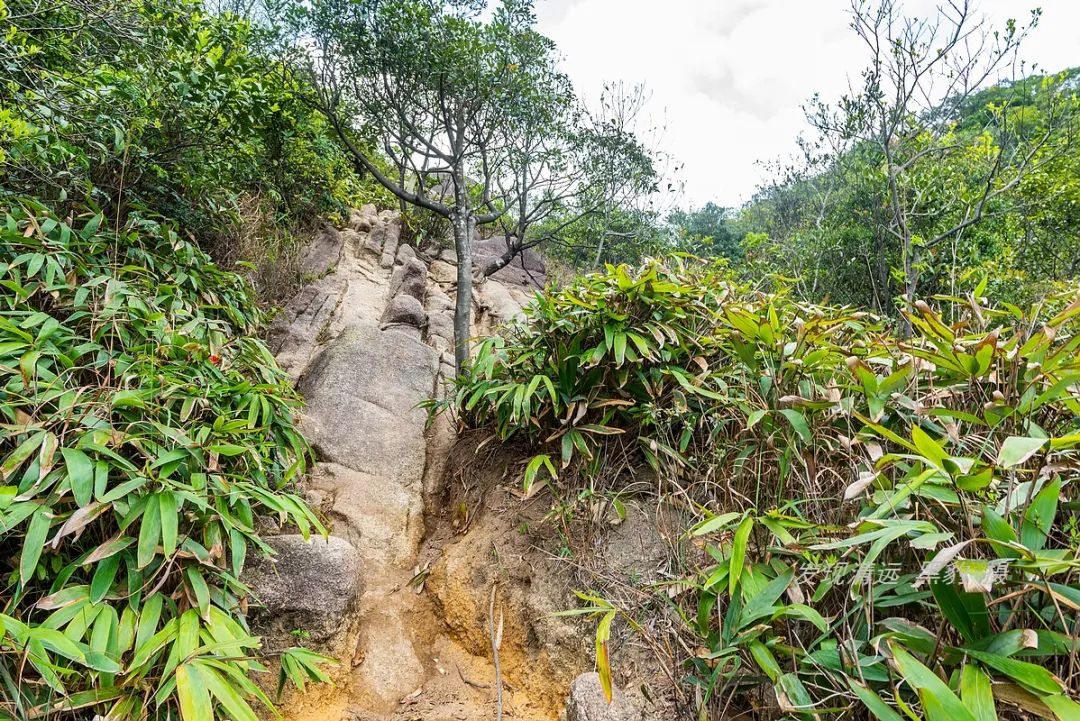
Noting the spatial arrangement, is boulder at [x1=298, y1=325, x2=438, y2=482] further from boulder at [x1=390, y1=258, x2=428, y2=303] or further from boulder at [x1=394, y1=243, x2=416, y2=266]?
boulder at [x1=394, y1=243, x2=416, y2=266]

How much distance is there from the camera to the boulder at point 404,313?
6105 millimetres

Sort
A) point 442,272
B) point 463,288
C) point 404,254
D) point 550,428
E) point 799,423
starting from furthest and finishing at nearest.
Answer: point 442,272, point 404,254, point 463,288, point 550,428, point 799,423

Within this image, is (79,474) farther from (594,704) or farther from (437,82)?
(437,82)

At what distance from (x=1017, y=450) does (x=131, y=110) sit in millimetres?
4544

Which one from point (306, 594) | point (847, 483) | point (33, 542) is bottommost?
point (306, 594)

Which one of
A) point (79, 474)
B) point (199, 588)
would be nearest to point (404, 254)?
point (79, 474)

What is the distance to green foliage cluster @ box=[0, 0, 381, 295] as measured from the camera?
8.67ft

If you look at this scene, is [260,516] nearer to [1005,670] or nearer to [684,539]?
[684,539]

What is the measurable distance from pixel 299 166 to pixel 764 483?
21.8 ft

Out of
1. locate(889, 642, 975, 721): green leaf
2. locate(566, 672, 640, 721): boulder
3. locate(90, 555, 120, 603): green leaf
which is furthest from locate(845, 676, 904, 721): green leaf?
locate(90, 555, 120, 603): green leaf

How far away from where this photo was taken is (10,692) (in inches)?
58.3

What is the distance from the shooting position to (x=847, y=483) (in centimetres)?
170

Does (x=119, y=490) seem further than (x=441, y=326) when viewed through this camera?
No

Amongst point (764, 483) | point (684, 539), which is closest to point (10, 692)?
point (684, 539)
